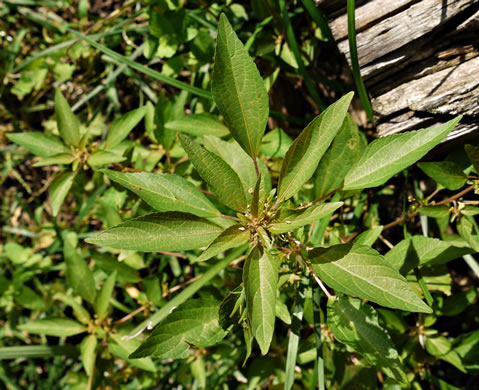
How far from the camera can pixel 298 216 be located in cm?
93

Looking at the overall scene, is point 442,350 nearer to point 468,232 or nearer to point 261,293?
point 468,232

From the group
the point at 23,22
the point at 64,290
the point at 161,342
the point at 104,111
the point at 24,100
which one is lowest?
the point at 64,290

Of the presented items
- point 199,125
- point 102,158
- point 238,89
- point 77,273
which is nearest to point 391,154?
point 238,89

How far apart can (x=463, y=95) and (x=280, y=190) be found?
657 millimetres

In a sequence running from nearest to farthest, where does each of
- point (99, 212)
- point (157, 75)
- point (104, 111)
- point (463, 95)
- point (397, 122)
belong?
1. point (463, 95)
2. point (397, 122)
3. point (157, 75)
4. point (99, 212)
5. point (104, 111)

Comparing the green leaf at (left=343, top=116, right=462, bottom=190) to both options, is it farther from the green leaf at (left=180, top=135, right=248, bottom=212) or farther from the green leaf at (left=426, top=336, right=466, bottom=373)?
the green leaf at (left=426, top=336, right=466, bottom=373)

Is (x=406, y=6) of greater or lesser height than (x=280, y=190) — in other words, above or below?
above

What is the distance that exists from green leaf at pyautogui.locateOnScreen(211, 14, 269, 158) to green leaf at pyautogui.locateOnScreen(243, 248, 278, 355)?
1.09 feet

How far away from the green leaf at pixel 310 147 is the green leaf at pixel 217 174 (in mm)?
119

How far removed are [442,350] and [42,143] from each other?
168cm

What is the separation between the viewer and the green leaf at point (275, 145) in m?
1.42

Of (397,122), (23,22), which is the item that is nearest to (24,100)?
(23,22)

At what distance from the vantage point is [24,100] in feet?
8.08

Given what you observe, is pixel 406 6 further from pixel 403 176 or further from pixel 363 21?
pixel 403 176
